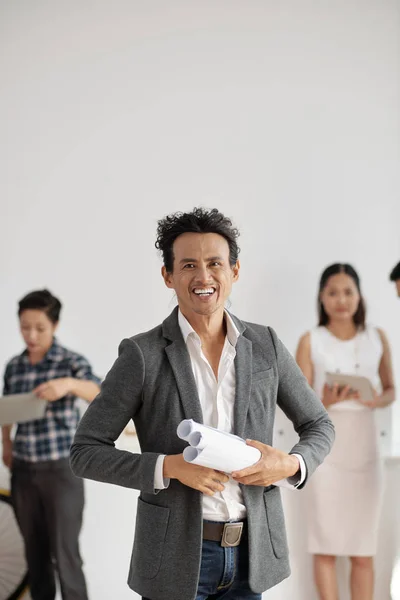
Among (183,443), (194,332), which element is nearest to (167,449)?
(183,443)

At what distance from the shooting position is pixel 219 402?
1706mm

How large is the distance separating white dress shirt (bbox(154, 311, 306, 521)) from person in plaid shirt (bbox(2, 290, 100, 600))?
160cm

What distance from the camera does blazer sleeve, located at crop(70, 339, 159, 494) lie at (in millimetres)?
1632

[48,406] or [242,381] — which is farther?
[48,406]

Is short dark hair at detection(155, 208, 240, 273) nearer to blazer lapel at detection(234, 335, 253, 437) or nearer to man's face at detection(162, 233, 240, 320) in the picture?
man's face at detection(162, 233, 240, 320)

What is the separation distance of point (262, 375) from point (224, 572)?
45cm

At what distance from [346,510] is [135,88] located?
2230 mm

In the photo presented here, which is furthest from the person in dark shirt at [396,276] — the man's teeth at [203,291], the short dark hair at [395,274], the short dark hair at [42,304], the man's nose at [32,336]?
the man's teeth at [203,291]

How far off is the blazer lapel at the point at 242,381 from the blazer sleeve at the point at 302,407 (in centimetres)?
9

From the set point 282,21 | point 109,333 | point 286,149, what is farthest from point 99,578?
point 282,21

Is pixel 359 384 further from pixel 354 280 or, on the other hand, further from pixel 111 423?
pixel 111 423

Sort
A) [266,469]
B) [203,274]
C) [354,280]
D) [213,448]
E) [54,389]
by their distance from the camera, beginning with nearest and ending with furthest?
1. [213,448]
2. [266,469]
3. [203,274]
4. [54,389]
5. [354,280]

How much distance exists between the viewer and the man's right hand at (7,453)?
3.35 m

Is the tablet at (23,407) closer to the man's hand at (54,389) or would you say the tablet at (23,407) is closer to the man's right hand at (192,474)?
the man's hand at (54,389)
